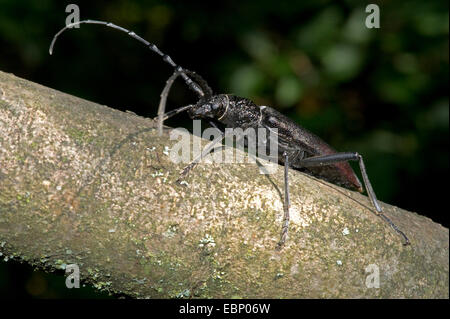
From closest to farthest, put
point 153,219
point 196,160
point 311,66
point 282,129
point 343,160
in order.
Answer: point 153,219 → point 196,160 → point 343,160 → point 282,129 → point 311,66

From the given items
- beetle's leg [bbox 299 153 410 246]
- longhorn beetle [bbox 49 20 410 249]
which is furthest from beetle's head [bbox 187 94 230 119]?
beetle's leg [bbox 299 153 410 246]

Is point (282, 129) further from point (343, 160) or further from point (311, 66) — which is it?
point (311, 66)

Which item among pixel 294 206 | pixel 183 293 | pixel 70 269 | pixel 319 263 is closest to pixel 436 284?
pixel 319 263

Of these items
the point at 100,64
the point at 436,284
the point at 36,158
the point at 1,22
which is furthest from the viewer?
the point at 100,64

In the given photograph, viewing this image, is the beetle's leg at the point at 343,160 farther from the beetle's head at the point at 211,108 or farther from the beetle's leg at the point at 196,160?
the beetle's leg at the point at 196,160

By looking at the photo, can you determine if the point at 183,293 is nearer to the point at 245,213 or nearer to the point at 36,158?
the point at 245,213

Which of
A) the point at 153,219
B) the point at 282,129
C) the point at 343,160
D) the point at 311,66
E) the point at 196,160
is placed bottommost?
the point at 153,219

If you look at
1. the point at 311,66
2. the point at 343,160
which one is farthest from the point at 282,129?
the point at 311,66
